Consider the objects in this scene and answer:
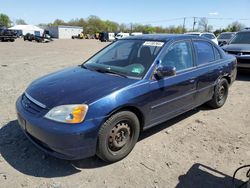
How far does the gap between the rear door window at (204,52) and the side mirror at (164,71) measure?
1.21 metres

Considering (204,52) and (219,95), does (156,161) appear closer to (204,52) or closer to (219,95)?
(204,52)

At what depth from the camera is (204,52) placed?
498 centimetres

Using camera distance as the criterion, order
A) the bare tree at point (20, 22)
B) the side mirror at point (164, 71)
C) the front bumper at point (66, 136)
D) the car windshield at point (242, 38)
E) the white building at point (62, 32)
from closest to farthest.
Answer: the front bumper at point (66, 136) → the side mirror at point (164, 71) → the car windshield at point (242, 38) → the white building at point (62, 32) → the bare tree at point (20, 22)

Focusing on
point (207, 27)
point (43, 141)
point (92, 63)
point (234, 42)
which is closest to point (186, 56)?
point (92, 63)

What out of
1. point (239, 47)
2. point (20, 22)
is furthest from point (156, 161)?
point (20, 22)

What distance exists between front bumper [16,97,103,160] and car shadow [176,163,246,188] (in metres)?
1.19

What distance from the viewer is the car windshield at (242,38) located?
9.93 metres

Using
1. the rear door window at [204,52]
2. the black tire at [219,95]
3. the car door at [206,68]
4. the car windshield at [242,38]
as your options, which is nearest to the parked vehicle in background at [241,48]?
the car windshield at [242,38]

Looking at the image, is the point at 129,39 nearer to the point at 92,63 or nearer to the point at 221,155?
the point at 92,63

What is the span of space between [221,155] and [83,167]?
2000mm

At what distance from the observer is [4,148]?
3.65 m

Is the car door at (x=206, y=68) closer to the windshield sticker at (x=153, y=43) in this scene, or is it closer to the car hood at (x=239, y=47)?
the windshield sticker at (x=153, y=43)

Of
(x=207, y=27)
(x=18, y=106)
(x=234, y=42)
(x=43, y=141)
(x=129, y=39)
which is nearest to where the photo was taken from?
(x=43, y=141)

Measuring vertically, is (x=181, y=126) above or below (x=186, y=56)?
below
